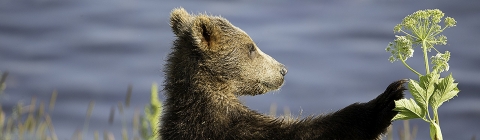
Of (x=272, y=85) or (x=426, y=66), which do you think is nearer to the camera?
(x=426, y=66)

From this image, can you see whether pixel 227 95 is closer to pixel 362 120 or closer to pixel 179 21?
pixel 179 21

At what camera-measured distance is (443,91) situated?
13.1ft

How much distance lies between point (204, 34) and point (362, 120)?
5.87ft

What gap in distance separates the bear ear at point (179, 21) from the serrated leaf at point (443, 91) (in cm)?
279

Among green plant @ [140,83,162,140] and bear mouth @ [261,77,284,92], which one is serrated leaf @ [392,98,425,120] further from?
green plant @ [140,83,162,140]

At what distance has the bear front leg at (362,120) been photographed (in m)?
4.83

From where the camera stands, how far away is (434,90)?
4.00 meters

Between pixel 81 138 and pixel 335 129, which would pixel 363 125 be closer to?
pixel 335 129

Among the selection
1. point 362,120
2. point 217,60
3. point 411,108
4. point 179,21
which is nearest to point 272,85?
point 217,60

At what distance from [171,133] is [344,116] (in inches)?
55.6

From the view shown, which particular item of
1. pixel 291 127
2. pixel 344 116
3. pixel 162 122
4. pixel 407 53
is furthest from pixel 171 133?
pixel 407 53

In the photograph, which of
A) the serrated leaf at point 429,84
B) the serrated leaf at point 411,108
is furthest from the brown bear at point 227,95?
the serrated leaf at point 429,84

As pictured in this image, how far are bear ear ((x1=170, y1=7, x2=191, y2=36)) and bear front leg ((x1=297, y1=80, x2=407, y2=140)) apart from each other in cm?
167

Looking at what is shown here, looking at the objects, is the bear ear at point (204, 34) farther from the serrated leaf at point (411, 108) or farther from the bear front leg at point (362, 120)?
the serrated leaf at point (411, 108)
